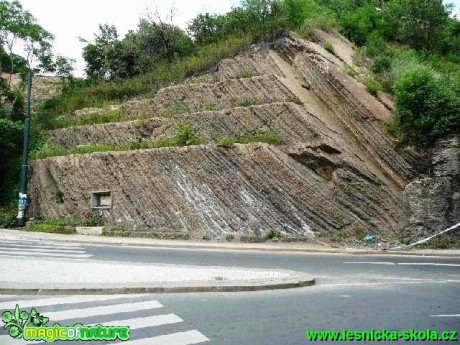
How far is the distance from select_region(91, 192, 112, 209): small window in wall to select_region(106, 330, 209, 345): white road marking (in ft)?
55.8

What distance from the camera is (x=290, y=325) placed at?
5.96 metres

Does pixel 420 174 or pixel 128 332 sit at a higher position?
pixel 420 174

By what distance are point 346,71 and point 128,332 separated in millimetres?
20083

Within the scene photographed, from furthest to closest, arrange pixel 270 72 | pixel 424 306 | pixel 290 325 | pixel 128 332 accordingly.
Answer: pixel 270 72
pixel 424 306
pixel 290 325
pixel 128 332

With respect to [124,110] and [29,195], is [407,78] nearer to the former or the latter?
[124,110]

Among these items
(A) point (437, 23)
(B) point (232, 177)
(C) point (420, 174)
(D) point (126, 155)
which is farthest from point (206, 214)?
(A) point (437, 23)

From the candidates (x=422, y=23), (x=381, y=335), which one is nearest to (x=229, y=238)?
(x=381, y=335)

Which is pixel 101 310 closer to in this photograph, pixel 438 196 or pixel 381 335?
pixel 381 335

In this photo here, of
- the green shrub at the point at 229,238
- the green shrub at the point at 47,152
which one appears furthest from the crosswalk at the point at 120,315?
the green shrub at the point at 47,152

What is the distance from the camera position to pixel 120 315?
6.26 meters

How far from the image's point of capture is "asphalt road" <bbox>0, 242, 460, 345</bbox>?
5.59 metres

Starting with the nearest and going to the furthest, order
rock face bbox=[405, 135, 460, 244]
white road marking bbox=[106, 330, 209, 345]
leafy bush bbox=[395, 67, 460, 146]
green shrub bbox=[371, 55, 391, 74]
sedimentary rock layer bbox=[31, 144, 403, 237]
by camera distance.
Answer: white road marking bbox=[106, 330, 209, 345] → rock face bbox=[405, 135, 460, 244] → sedimentary rock layer bbox=[31, 144, 403, 237] → leafy bush bbox=[395, 67, 460, 146] → green shrub bbox=[371, 55, 391, 74]

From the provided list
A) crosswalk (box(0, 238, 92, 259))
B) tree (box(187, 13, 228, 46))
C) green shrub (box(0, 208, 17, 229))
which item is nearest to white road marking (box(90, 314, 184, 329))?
crosswalk (box(0, 238, 92, 259))

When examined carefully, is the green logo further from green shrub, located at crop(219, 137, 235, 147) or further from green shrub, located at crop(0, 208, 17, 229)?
green shrub, located at crop(0, 208, 17, 229)
